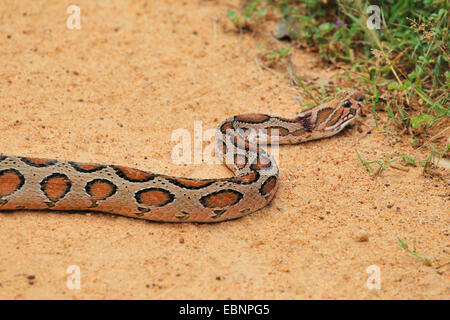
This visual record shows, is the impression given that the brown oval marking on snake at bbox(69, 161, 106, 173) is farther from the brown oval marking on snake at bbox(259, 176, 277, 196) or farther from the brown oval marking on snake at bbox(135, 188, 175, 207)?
the brown oval marking on snake at bbox(259, 176, 277, 196)

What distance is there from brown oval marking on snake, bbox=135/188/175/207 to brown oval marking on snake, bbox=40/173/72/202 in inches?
32.2

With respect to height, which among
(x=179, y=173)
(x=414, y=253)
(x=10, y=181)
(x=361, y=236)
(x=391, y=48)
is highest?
(x=391, y=48)

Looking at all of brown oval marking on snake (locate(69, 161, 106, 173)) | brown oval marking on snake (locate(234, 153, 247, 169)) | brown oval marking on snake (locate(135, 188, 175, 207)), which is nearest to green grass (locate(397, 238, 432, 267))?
brown oval marking on snake (locate(234, 153, 247, 169))

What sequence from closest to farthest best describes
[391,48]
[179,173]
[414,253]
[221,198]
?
[414,253], [221,198], [179,173], [391,48]

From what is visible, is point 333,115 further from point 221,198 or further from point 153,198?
point 153,198

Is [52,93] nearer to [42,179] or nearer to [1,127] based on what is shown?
[1,127]

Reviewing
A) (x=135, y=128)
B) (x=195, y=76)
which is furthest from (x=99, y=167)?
(x=195, y=76)

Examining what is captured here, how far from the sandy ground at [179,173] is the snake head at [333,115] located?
218mm

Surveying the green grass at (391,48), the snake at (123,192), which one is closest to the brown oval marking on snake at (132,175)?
the snake at (123,192)

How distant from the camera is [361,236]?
5.40 meters

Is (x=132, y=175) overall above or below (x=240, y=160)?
below

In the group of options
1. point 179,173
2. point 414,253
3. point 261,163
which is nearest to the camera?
point 414,253

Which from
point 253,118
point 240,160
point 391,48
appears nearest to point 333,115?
point 253,118

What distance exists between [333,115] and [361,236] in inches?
95.9
